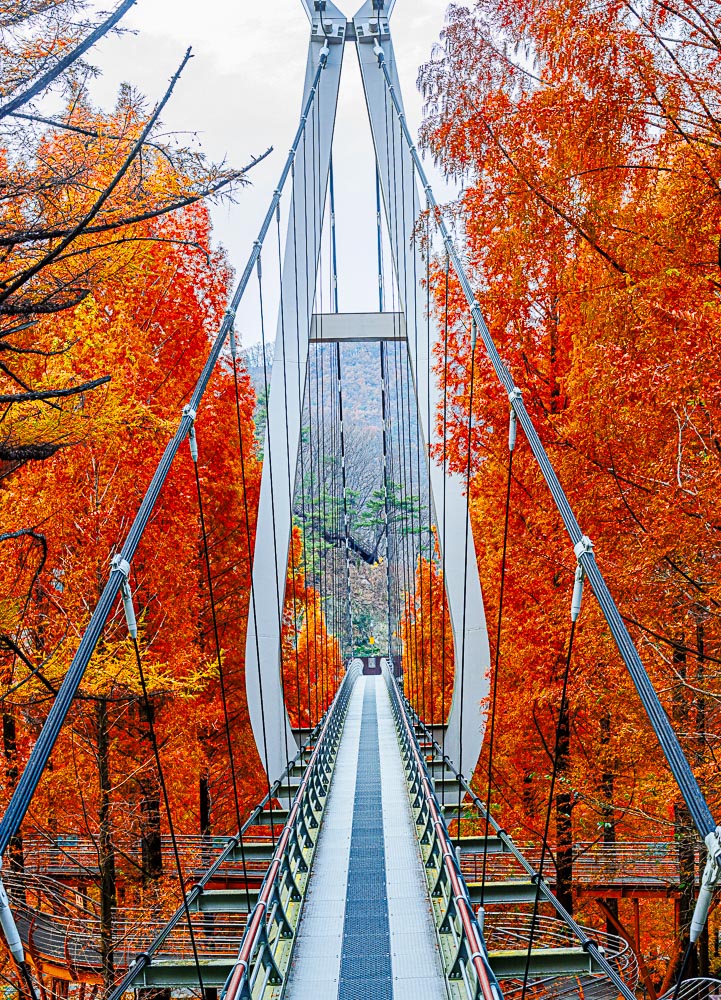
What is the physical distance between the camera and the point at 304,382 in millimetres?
14773

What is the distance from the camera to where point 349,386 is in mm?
129125

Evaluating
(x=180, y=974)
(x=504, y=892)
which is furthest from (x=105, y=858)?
(x=504, y=892)

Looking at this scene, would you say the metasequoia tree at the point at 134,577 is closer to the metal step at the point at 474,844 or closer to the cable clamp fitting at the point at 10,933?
the cable clamp fitting at the point at 10,933

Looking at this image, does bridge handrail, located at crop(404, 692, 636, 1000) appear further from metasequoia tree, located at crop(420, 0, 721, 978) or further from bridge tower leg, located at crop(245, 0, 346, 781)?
bridge tower leg, located at crop(245, 0, 346, 781)

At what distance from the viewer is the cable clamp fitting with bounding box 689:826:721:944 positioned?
9.33ft

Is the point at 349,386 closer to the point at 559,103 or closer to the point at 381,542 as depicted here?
the point at 381,542

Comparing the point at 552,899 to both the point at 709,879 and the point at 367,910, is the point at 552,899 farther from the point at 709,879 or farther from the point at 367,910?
the point at 709,879

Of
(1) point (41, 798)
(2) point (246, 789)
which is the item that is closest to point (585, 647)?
(1) point (41, 798)

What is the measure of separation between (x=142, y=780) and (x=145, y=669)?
403 cm

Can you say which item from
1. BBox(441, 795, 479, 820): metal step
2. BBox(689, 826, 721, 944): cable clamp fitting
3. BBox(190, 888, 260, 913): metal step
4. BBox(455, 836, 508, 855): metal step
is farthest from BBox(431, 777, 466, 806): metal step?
BBox(689, 826, 721, 944): cable clamp fitting

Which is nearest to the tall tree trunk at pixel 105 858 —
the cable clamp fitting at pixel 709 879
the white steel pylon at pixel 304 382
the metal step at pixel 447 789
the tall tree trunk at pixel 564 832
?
the white steel pylon at pixel 304 382

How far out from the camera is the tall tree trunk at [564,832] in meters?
10.2

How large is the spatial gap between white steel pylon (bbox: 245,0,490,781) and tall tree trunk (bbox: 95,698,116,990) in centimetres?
243

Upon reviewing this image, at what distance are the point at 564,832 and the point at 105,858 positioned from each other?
19.3 feet
